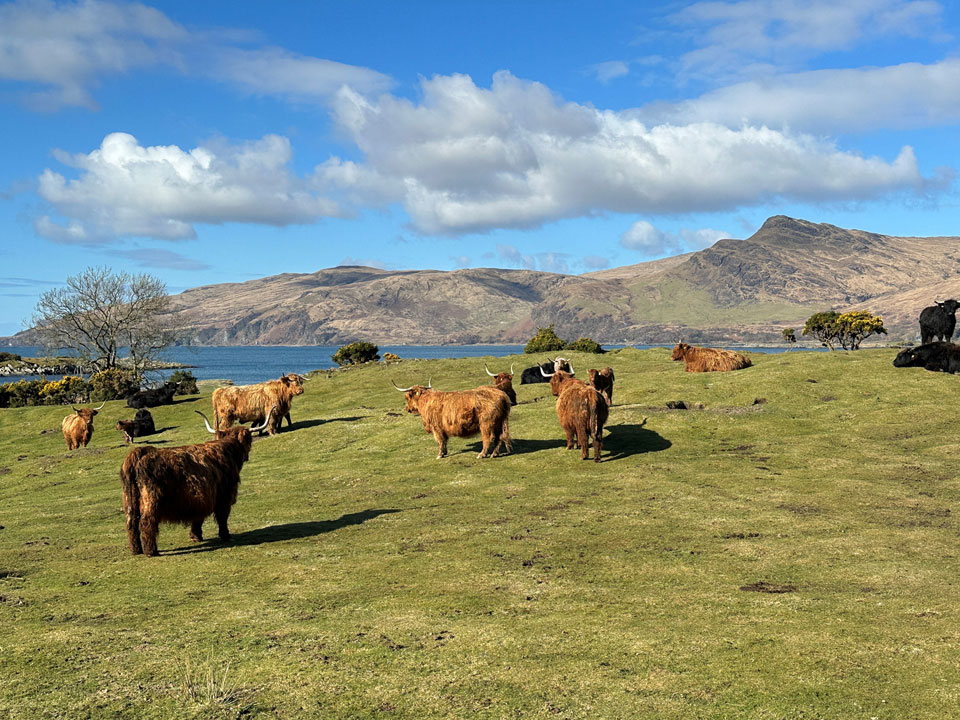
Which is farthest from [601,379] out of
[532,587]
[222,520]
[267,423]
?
[532,587]

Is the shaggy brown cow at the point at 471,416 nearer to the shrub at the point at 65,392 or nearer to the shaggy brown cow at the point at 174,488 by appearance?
the shaggy brown cow at the point at 174,488

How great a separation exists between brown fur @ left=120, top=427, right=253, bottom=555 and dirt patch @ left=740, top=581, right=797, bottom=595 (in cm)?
905

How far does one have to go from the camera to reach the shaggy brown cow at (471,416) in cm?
2067

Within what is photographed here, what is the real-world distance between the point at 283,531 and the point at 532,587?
6.33m

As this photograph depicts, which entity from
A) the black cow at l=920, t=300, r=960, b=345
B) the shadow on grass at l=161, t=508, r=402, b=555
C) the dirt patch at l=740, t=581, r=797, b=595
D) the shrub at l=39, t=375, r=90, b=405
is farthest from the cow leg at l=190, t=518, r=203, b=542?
the shrub at l=39, t=375, r=90, b=405

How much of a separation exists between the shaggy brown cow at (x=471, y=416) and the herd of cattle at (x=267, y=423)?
0.03 metres

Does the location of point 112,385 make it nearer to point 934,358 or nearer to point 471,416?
point 471,416

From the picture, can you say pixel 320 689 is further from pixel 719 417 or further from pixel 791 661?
pixel 719 417

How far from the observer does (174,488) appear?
41.0ft

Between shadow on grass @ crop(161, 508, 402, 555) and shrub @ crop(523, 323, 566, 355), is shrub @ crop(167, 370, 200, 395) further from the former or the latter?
shadow on grass @ crop(161, 508, 402, 555)

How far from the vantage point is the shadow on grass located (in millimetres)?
13343

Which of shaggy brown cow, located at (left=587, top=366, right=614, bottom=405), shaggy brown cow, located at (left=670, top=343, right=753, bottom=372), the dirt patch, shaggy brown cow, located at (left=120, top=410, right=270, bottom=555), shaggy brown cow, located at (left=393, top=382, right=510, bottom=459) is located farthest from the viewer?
shaggy brown cow, located at (left=670, top=343, right=753, bottom=372)

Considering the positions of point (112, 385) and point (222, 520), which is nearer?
point (222, 520)

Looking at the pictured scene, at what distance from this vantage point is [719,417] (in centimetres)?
2406
